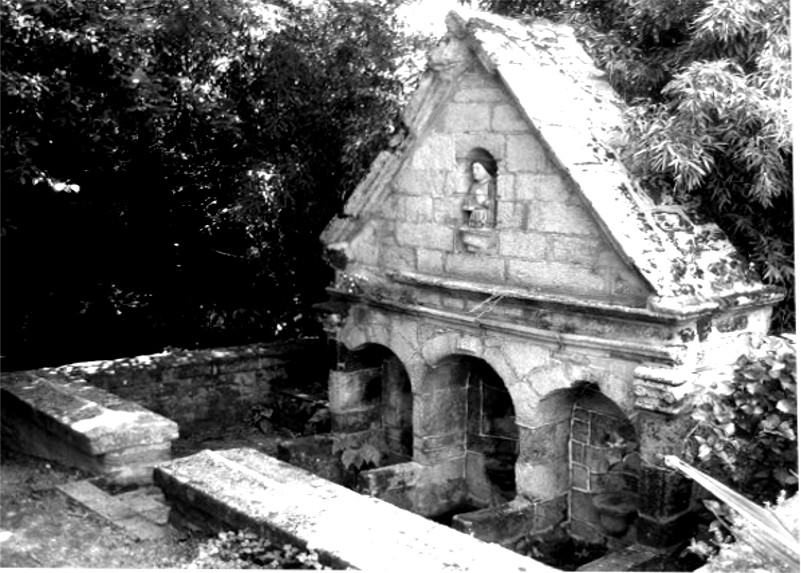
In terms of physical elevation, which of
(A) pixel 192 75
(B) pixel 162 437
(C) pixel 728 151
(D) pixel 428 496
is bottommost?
(D) pixel 428 496

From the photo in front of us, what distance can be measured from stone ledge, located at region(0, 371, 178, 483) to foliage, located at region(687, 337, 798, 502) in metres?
3.65

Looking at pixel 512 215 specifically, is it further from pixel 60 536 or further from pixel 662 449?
pixel 60 536

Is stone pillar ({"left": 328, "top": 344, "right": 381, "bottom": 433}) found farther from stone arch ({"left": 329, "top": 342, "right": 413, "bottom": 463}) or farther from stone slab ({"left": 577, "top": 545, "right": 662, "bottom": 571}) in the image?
stone slab ({"left": 577, "top": 545, "right": 662, "bottom": 571})

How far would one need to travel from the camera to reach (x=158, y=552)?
6285 mm

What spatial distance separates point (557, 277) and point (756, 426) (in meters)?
1.74

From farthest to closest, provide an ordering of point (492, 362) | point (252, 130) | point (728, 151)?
point (252, 130) → point (492, 362) → point (728, 151)

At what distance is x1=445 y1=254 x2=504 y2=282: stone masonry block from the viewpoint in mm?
7801

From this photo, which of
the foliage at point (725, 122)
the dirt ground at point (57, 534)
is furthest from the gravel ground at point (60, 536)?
the foliage at point (725, 122)

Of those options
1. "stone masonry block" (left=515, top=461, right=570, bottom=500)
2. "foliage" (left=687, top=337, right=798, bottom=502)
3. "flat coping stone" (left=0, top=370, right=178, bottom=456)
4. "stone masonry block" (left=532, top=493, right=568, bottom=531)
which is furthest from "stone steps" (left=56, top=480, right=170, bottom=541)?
"foliage" (left=687, top=337, right=798, bottom=502)

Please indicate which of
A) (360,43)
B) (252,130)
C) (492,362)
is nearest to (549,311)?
(492,362)

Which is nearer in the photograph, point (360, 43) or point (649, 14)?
point (649, 14)

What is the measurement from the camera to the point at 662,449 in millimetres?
6645

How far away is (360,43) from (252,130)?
163 cm

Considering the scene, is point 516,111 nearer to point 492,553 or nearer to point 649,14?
point 649,14
